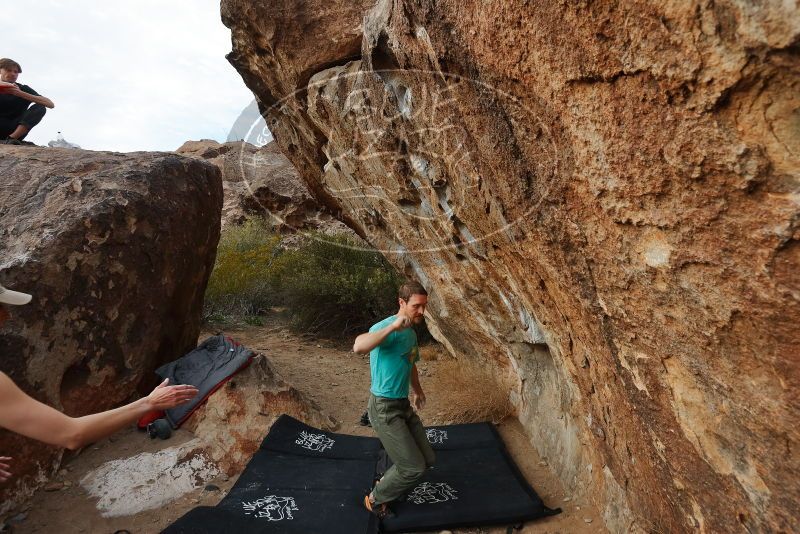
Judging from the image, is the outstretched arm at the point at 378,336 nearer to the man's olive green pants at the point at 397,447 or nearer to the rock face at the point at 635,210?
the man's olive green pants at the point at 397,447

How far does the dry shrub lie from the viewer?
14.0 ft

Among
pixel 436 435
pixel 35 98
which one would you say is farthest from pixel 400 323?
pixel 35 98

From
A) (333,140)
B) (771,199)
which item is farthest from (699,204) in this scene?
(333,140)

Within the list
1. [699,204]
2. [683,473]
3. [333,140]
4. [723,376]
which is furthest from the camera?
[333,140]

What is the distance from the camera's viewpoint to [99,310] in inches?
149

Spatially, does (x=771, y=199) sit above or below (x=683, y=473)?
above

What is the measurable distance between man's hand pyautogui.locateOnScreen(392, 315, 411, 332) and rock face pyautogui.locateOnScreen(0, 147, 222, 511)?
2.40 metres

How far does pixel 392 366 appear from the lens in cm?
284

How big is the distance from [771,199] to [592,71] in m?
0.57

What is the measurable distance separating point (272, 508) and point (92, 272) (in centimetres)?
211

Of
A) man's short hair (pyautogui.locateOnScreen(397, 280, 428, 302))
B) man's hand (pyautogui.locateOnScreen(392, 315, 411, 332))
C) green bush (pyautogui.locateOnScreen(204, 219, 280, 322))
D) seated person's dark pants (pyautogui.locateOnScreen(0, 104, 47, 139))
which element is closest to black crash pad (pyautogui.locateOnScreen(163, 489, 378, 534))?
man's hand (pyautogui.locateOnScreen(392, 315, 411, 332))

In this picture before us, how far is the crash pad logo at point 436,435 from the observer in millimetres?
3940

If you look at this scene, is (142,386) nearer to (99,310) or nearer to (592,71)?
(99,310)

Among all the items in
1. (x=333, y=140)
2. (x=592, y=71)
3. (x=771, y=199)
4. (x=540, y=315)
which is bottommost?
(x=540, y=315)
